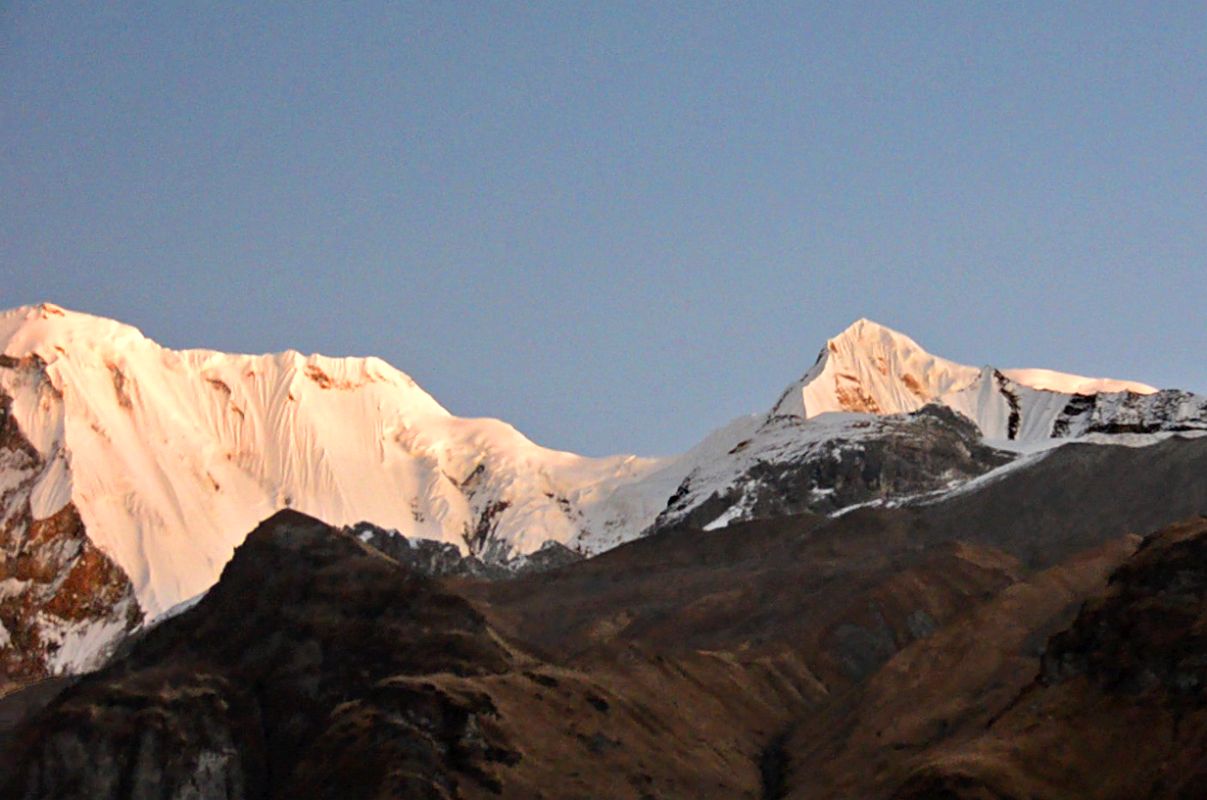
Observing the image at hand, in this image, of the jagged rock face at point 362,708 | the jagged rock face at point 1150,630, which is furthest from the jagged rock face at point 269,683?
the jagged rock face at point 1150,630

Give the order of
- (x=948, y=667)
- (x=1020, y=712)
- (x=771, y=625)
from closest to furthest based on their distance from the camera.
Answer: (x=1020, y=712) → (x=948, y=667) → (x=771, y=625)

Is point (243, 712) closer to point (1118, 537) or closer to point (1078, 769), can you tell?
point (1078, 769)

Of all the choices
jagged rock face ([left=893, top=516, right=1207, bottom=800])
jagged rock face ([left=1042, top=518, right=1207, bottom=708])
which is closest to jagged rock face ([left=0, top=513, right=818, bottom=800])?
jagged rock face ([left=893, top=516, right=1207, bottom=800])

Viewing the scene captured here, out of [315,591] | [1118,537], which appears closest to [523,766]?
[315,591]

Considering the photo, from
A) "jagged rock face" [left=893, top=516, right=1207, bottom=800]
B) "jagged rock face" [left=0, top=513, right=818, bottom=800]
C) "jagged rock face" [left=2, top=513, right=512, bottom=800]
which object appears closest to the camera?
"jagged rock face" [left=893, top=516, right=1207, bottom=800]

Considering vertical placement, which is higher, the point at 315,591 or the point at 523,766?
the point at 315,591

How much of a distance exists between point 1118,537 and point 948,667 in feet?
164

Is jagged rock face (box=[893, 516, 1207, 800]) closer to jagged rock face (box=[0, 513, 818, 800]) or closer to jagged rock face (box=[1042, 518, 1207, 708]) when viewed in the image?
jagged rock face (box=[1042, 518, 1207, 708])

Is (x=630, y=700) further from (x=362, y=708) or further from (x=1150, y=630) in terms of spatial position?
(x=1150, y=630)

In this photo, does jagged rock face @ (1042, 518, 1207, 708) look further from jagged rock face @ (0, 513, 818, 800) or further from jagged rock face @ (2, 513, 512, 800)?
jagged rock face @ (2, 513, 512, 800)

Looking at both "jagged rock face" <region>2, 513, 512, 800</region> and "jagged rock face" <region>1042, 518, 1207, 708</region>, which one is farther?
"jagged rock face" <region>2, 513, 512, 800</region>

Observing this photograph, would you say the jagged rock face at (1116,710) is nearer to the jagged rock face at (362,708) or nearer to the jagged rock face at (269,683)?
the jagged rock face at (362,708)

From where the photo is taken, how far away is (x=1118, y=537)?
624ft

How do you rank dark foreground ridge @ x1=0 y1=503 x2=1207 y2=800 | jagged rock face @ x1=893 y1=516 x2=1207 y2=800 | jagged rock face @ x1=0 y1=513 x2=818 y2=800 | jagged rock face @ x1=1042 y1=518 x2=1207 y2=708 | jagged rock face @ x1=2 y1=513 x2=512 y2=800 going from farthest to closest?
jagged rock face @ x1=2 y1=513 x2=512 y2=800 → jagged rock face @ x1=0 y1=513 x2=818 y2=800 → dark foreground ridge @ x1=0 y1=503 x2=1207 y2=800 → jagged rock face @ x1=1042 y1=518 x2=1207 y2=708 → jagged rock face @ x1=893 y1=516 x2=1207 y2=800
